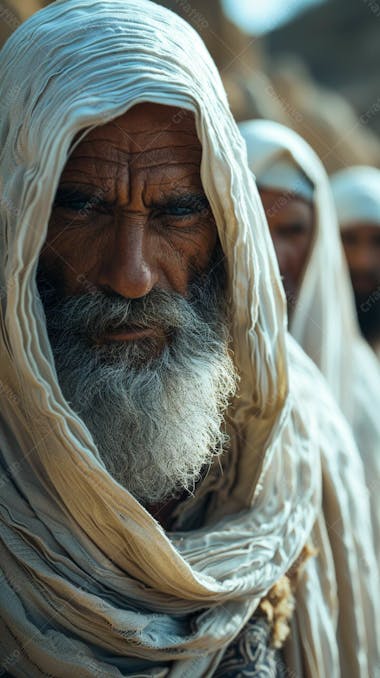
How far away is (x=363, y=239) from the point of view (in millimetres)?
6539

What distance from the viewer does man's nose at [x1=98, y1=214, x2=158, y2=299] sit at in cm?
243

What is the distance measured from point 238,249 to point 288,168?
9.17ft

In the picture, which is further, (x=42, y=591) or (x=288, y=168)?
(x=288, y=168)

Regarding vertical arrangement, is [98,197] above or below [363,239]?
above

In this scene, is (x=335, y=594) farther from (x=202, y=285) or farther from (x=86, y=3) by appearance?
(x=86, y=3)

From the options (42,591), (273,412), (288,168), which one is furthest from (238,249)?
(288,168)

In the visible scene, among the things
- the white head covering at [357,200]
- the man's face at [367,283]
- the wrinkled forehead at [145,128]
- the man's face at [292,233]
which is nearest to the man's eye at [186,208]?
the wrinkled forehead at [145,128]

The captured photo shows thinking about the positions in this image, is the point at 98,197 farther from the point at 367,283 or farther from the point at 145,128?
the point at 367,283

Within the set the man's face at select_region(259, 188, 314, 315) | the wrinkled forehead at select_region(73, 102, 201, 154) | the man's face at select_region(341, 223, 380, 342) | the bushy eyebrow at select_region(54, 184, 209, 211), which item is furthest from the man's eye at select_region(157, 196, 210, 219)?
the man's face at select_region(341, 223, 380, 342)

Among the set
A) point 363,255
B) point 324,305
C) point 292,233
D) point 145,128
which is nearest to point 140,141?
point 145,128

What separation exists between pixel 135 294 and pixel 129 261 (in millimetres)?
81

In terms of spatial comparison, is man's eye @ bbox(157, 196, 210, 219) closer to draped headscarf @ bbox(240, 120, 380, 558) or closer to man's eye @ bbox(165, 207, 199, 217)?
man's eye @ bbox(165, 207, 199, 217)

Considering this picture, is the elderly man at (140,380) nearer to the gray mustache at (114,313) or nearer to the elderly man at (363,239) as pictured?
the gray mustache at (114,313)

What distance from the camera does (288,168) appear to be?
17.3 feet
